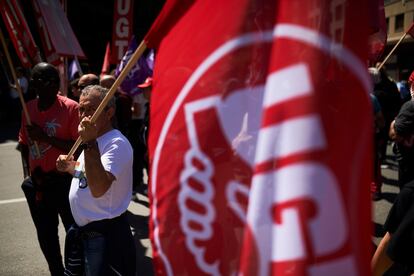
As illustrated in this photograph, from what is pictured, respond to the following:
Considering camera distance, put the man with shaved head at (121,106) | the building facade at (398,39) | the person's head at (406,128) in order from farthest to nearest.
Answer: the building facade at (398,39), the man with shaved head at (121,106), the person's head at (406,128)

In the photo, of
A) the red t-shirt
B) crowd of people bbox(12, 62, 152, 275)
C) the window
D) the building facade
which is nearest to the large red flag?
crowd of people bbox(12, 62, 152, 275)

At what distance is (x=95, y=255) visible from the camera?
2.34 meters

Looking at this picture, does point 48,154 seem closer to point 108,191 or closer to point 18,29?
point 108,191

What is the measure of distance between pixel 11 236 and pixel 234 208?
4029 millimetres

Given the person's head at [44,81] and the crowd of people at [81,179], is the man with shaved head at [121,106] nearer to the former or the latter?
the crowd of people at [81,179]

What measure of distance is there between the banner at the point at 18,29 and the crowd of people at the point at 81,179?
92cm

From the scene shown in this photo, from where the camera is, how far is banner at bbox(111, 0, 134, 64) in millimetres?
7979

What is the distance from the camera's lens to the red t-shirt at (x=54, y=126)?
327cm

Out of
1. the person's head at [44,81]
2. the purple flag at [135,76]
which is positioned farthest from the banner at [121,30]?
the person's head at [44,81]

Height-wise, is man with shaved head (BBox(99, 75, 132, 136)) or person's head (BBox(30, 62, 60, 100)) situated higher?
person's head (BBox(30, 62, 60, 100))

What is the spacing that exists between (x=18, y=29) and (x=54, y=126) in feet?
4.47

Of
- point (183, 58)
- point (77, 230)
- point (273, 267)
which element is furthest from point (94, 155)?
point (273, 267)

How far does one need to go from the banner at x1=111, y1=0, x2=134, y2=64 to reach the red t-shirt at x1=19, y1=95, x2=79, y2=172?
4.67m

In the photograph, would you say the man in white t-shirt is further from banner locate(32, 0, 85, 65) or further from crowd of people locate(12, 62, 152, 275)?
banner locate(32, 0, 85, 65)
